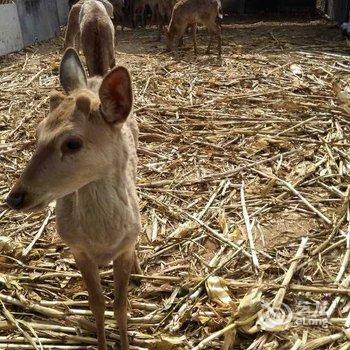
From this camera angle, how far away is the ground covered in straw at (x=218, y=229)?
343 centimetres

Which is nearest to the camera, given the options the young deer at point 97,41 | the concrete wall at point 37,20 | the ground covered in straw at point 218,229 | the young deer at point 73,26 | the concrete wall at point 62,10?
the ground covered in straw at point 218,229

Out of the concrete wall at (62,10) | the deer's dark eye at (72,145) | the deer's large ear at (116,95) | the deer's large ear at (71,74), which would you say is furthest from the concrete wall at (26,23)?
the deer's dark eye at (72,145)

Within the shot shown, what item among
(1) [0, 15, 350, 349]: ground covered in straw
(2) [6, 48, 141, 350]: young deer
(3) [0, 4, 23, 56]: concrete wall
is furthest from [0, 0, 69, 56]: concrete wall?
(2) [6, 48, 141, 350]: young deer

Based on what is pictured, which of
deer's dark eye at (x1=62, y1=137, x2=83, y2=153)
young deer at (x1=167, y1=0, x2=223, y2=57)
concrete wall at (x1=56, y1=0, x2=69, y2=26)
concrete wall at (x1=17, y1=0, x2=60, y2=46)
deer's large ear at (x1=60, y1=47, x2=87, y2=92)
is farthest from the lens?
concrete wall at (x1=56, y1=0, x2=69, y2=26)

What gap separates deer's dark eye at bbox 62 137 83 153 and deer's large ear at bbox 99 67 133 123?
0.27m

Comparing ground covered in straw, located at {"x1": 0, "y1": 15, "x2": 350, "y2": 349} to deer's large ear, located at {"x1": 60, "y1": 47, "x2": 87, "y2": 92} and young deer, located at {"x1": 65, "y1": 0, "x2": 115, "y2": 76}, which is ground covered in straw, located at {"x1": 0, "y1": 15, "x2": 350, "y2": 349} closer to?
young deer, located at {"x1": 65, "y1": 0, "x2": 115, "y2": 76}

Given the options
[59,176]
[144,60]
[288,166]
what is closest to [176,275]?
[59,176]

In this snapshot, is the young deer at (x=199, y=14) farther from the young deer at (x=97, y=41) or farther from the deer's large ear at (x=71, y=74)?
the deer's large ear at (x=71, y=74)

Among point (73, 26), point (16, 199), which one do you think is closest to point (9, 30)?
point (73, 26)

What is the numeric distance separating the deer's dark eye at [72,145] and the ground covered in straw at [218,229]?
1578mm

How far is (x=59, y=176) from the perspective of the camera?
248 centimetres

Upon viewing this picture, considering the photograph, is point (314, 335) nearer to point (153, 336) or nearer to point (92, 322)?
point (153, 336)

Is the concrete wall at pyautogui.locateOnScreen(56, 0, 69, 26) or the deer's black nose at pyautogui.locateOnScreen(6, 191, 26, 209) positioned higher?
the deer's black nose at pyautogui.locateOnScreen(6, 191, 26, 209)

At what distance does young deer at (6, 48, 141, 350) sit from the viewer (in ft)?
8.09
